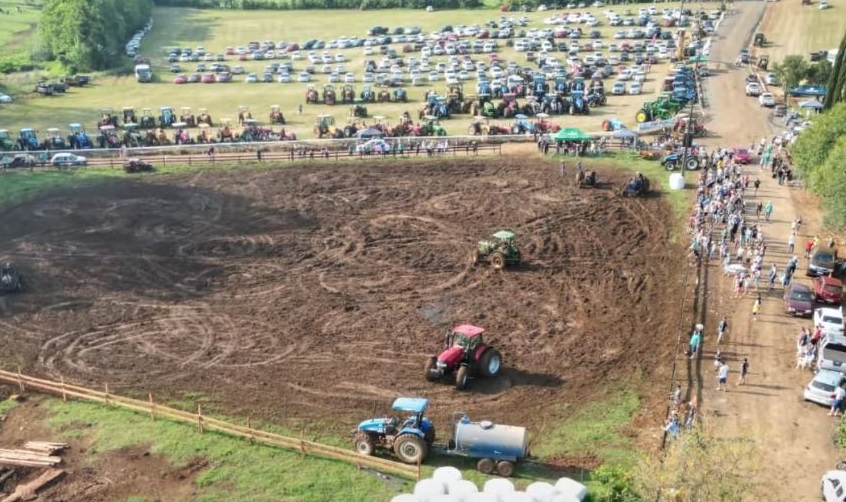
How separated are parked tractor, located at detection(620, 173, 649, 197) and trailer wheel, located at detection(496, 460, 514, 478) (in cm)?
2896

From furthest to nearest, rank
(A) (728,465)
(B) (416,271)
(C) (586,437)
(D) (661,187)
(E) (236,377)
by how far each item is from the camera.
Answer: (D) (661,187), (B) (416,271), (E) (236,377), (C) (586,437), (A) (728,465)

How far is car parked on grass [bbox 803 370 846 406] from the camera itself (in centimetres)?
2683

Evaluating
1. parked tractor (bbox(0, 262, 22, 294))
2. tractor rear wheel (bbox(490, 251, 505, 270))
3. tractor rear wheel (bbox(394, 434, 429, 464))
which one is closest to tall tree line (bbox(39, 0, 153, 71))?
parked tractor (bbox(0, 262, 22, 294))

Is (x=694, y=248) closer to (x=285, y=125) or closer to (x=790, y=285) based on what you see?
(x=790, y=285)

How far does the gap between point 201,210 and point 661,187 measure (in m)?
28.2

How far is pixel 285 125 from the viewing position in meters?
69.0

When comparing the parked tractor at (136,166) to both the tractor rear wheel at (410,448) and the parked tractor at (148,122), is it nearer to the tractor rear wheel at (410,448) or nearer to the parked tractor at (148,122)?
the parked tractor at (148,122)

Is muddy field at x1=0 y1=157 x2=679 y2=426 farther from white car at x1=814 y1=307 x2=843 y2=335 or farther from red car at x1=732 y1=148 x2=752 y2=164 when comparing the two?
red car at x1=732 y1=148 x2=752 y2=164

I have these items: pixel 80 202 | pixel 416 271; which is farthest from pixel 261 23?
pixel 416 271

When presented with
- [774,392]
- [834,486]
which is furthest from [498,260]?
[834,486]

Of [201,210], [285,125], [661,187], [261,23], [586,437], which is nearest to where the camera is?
[586,437]

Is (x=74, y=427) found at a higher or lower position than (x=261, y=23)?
lower

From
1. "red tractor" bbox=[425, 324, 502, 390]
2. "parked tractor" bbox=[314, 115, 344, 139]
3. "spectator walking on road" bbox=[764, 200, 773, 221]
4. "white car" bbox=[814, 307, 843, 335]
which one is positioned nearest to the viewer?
"red tractor" bbox=[425, 324, 502, 390]

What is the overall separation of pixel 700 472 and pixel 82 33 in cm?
9737
